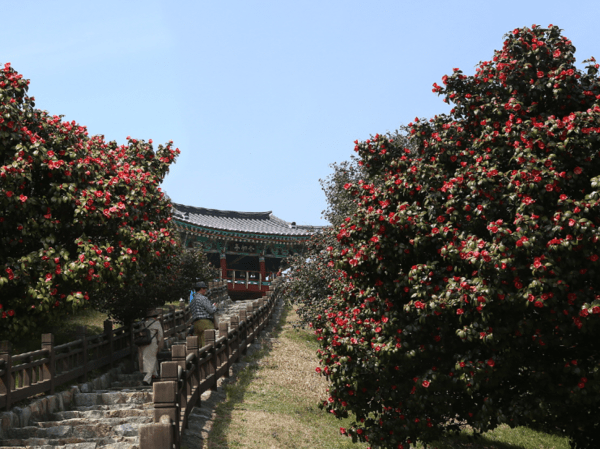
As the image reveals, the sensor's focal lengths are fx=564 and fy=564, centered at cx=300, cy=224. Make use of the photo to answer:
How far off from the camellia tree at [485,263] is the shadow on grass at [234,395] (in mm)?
2286

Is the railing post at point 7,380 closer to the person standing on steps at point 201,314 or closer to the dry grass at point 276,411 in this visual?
the dry grass at point 276,411

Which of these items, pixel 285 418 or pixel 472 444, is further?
pixel 472 444

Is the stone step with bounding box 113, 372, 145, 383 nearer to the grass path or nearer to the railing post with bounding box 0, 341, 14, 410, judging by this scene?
the grass path

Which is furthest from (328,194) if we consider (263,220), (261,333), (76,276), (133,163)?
(263,220)

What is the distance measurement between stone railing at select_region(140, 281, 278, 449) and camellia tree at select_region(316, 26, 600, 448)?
2295mm

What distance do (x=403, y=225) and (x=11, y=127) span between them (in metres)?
6.59

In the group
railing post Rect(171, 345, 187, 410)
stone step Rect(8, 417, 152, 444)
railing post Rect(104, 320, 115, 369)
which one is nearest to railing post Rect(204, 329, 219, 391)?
railing post Rect(171, 345, 187, 410)

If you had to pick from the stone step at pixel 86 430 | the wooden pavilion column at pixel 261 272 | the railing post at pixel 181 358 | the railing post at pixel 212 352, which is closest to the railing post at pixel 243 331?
the railing post at pixel 212 352

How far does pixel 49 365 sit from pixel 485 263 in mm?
8843

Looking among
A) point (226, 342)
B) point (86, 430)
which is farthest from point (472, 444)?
point (86, 430)

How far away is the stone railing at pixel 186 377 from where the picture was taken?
22.4 feet

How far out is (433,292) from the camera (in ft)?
22.1

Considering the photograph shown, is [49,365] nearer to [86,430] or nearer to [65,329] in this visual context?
[86,430]

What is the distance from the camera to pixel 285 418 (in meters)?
10.9
